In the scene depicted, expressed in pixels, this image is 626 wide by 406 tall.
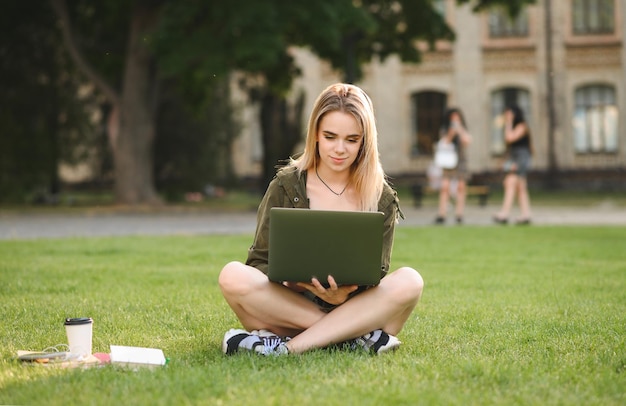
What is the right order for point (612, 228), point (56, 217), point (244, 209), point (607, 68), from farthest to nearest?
point (607, 68) < point (244, 209) < point (56, 217) < point (612, 228)

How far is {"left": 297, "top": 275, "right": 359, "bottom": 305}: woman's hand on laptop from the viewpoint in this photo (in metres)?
4.28

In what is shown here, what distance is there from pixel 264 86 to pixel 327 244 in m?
21.9

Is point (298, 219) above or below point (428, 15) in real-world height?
below

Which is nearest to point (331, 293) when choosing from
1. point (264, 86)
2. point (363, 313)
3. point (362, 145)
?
point (363, 313)

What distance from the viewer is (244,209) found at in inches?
904

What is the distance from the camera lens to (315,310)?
15.6 ft

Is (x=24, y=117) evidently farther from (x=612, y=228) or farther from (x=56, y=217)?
(x=612, y=228)

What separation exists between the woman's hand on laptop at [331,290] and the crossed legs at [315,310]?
0.34ft

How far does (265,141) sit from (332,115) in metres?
20.5

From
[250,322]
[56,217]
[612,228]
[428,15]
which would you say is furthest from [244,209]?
[250,322]

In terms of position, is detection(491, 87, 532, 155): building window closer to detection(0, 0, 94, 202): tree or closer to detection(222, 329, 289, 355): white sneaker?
detection(0, 0, 94, 202): tree

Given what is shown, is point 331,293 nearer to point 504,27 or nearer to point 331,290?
point 331,290

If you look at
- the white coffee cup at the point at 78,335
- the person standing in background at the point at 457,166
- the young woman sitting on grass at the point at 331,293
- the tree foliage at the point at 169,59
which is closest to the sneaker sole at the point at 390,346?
the young woman sitting on grass at the point at 331,293

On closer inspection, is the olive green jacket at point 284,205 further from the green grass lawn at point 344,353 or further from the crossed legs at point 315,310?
the green grass lawn at point 344,353
